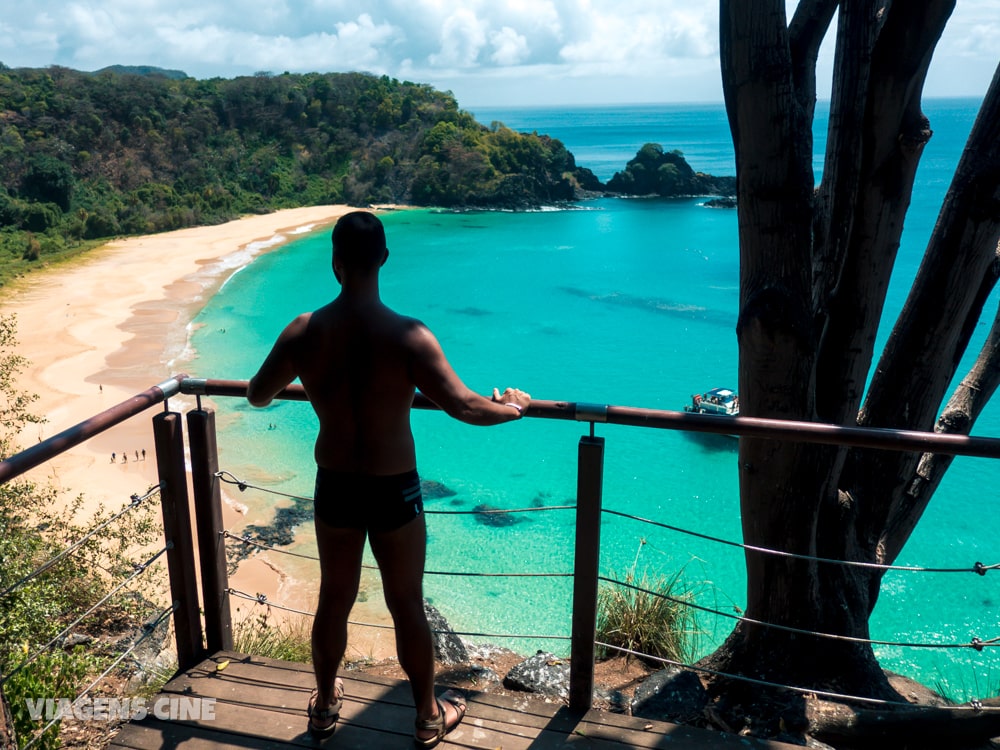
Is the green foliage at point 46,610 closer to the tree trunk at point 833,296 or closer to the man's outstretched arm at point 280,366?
the man's outstretched arm at point 280,366

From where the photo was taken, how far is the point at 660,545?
14148mm

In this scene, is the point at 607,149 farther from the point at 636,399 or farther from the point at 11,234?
the point at 636,399

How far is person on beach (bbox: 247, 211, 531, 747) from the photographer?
2029mm

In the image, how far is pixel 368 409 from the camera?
81.3 inches

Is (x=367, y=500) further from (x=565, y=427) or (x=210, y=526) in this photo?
(x=565, y=427)

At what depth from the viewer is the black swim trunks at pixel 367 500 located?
2115 mm

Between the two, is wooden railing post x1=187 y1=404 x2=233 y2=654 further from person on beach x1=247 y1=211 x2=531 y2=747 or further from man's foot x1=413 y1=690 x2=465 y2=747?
man's foot x1=413 y1=690 x2=465 y2=747

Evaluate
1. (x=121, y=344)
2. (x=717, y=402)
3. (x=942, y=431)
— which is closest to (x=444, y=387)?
(x=942, y=431)

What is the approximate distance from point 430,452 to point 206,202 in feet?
113

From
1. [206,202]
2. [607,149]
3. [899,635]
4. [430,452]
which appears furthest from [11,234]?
[607,149]

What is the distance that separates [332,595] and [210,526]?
29.0 inches

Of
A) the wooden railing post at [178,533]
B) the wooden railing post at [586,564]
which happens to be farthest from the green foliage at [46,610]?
the wooden railing post at [586,564]
